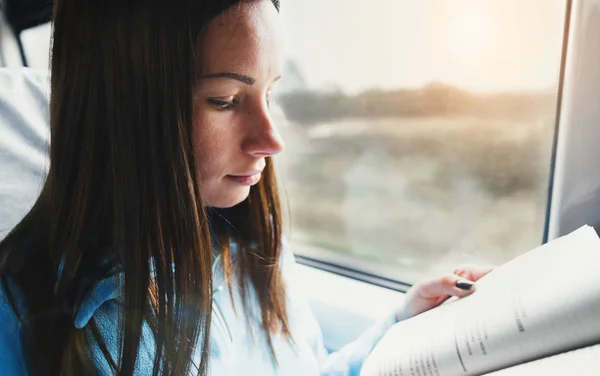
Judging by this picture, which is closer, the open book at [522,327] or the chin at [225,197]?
the open book at [522,327]

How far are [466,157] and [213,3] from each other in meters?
0.65

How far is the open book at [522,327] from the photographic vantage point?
1.33ft

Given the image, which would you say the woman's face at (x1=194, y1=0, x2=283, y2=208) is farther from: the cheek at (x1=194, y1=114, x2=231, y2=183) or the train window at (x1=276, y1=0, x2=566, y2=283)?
the train window at (x1=276, y1=0, x2=566, y2=283)

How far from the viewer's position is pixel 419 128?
0.96 meters

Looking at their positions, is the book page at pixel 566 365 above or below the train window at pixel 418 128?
below

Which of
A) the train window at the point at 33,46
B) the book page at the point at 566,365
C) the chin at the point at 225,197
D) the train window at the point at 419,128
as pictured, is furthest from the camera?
the train window at the point at 33,46

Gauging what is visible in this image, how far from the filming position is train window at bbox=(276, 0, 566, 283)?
81cm

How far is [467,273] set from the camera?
2.17ft

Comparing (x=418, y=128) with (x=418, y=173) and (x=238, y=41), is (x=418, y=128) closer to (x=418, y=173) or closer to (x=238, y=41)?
(x=418, y=173)

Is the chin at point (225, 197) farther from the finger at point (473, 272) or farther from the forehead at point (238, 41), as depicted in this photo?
the finger at point (473, 272)

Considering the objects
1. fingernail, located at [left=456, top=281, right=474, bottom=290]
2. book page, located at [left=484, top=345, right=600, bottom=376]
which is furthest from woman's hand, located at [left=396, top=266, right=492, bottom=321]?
book page, located at [left=484, top=345, right=600, bottom=376]

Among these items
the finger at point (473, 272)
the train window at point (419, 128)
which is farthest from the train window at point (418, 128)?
the finger at point (473, 272)

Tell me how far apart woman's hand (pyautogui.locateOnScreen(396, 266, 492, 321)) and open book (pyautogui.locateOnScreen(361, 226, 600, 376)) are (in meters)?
0.03

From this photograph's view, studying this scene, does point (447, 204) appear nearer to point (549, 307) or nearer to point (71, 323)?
point (549, 307)
